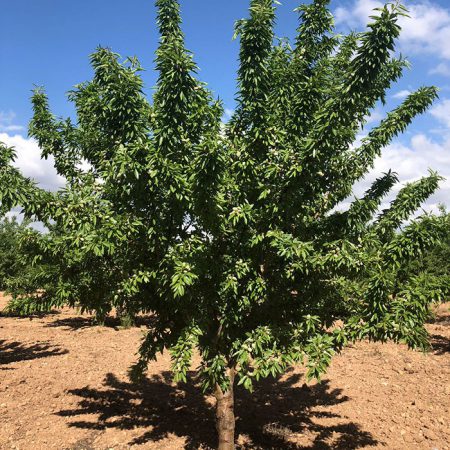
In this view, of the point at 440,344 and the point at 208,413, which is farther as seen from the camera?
the point at 440,344

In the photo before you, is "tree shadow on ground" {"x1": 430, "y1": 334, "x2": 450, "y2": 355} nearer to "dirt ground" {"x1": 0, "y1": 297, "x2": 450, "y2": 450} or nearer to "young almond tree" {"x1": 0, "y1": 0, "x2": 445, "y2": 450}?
"dirt ground" {"x1": 0, "y1": 297, "x2": 450, "y2": 450}

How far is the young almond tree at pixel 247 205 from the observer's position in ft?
13.6

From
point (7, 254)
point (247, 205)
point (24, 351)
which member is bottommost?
point (24, 351)

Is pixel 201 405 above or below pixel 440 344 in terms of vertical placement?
below

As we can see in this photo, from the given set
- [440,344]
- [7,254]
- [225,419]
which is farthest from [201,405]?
[7,254]

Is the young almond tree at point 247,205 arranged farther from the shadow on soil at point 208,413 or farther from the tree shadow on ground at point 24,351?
the tree shadow on ground at point 24,351

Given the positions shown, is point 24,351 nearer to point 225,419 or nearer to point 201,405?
point 201,405

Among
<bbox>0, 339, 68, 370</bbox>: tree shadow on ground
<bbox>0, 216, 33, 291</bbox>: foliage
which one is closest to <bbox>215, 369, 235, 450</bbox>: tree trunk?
<bbox>0, 339, 68, 370</bbox>: tree shadow on ground

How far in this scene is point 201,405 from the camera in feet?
32.5

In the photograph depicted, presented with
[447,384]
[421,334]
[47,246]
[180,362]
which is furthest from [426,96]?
[447,384]

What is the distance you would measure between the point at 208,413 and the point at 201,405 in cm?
51

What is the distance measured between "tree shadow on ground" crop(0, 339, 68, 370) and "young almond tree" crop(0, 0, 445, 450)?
9447 mm

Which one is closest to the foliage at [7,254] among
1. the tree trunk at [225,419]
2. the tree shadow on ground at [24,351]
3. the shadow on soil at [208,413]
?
the tree shadow on ground at [24,351]

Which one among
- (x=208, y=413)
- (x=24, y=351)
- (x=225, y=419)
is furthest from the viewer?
(x=24, y=351)
